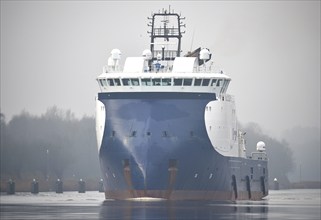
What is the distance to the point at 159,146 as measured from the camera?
11019cm

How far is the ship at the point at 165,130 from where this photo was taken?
110m

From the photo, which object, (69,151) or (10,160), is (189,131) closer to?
(10,160)

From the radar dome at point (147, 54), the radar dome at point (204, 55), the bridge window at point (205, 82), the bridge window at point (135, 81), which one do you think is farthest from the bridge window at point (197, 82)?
the radar dome at point (147, 54)

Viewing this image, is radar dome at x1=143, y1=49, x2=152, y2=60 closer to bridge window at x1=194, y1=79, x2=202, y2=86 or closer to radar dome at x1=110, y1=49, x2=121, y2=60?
radar dome at x1=110, y1=49, x2=121, y2=60

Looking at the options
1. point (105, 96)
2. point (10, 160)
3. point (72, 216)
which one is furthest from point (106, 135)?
point (10, 160)

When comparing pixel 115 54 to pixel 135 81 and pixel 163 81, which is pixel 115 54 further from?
pixel 163 81

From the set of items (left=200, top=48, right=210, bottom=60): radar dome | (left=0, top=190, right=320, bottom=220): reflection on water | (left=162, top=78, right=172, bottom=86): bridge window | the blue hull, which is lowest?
(left=0, top=190, right=320, bottom=220): reflection on water

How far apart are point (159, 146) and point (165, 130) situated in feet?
4.64

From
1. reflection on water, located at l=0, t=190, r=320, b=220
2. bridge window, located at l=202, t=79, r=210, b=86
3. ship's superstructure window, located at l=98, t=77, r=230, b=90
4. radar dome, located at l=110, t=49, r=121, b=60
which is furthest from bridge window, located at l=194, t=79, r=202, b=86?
reflection on water, located at l=0, t=190, r=320, b=220

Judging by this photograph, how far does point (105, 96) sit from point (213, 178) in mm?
11577

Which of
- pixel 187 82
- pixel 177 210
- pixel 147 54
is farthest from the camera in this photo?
pixel 147 54

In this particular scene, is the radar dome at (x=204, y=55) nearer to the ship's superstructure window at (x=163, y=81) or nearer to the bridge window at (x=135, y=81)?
the ship's superstructure window at (x=163, y=81)

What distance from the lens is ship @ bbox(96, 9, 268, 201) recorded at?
110 m

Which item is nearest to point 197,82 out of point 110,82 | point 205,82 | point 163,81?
point 205,82
